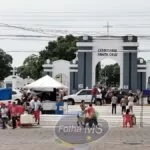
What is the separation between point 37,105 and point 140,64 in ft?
93.0

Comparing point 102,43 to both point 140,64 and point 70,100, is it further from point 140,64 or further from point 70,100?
point 70,100

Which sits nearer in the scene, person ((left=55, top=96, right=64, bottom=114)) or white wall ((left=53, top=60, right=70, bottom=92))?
person ((left=55, top=96, right=64, bottom=114))

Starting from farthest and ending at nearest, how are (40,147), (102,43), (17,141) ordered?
(102,43) < (17,141) < (40,147)

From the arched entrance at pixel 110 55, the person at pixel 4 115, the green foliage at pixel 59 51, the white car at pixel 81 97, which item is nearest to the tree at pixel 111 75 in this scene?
the green foliage at pixel 59 51

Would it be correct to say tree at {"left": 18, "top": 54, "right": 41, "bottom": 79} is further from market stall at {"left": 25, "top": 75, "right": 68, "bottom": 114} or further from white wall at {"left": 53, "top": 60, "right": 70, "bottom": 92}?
market stall at {"left": 25, "top": 75, "right": 68, "bottom": 114}

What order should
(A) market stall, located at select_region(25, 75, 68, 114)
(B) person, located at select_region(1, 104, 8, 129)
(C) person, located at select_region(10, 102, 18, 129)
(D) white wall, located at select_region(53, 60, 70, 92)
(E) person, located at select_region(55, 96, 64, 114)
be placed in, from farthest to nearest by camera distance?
(D) white wall, located at select_region(53, 60, 70, 92) < (A) market stall, located at select_region(25, 75, 68, 114) < (E) person, located at select_region(55, 96, 64, 114) < (B) person, located at select_region(1, 104, 8, 129) < (C) person, located at select_region(10, 102, 18, 129)

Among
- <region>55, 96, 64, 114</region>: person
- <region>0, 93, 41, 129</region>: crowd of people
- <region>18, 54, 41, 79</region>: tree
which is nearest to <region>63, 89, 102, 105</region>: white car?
<region>55, 96, 64, 114</region>: person

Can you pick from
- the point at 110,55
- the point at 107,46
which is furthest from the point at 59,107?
the point at 107,46

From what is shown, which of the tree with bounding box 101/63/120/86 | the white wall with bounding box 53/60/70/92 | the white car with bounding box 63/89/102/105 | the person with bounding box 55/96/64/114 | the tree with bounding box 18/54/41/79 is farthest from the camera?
the tree with bounding box 101/63/120/86

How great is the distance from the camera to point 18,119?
28766 mm

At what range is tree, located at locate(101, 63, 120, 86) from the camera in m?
139

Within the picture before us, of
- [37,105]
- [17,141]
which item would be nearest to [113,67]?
[37,105]

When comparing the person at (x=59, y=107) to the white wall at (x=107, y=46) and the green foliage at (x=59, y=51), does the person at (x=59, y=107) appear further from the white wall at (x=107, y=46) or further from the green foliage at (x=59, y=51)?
the green foliage at (x=59, y=51)

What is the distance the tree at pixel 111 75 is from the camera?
5472 inches
